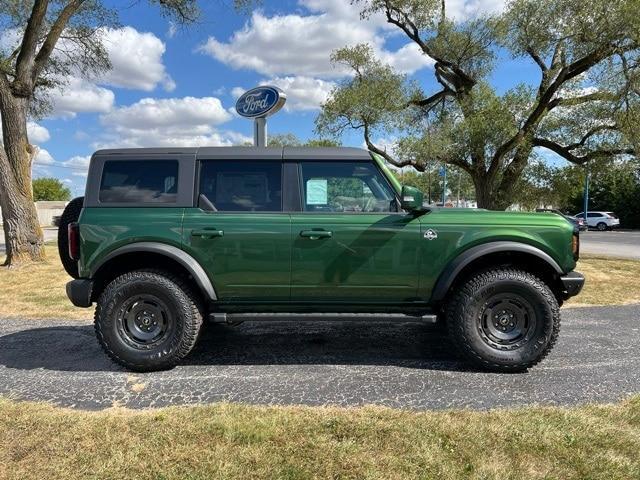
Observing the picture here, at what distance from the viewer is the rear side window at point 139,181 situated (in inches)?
165

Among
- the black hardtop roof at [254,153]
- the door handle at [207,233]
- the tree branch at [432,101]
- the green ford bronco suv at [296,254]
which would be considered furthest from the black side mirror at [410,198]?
the tree branch at [432,101]

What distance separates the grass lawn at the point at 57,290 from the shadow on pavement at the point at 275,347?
1086mm

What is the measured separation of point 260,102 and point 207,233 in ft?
18.1

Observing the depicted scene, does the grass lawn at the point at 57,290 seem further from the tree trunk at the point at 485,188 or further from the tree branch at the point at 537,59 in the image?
the tree branch at the point at 537,59

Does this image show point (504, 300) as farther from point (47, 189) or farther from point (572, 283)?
point (47, 189)

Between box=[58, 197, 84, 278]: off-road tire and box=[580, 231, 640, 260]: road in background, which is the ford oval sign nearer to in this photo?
box=[58, 197, 84, 278]: off-road tire

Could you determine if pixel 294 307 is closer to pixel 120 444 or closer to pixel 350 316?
pixel 350 316

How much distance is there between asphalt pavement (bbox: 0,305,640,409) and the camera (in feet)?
11.5

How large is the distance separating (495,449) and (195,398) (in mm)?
2097

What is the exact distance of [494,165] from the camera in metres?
13.3

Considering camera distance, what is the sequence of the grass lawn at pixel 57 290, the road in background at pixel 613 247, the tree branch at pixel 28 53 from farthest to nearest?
the road in background at pixel 613 247
the tree branch at pixel 28 53
the grass lawn at pixel 57 290

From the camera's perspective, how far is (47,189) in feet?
254

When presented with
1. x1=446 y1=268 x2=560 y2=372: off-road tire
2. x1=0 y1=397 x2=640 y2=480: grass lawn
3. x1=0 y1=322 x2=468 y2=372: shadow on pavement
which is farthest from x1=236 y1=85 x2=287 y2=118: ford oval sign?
x1=0 y1=397 x2=640 y2=480: grass lawn

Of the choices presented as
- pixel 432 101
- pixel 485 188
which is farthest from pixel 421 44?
pixel 485 188
